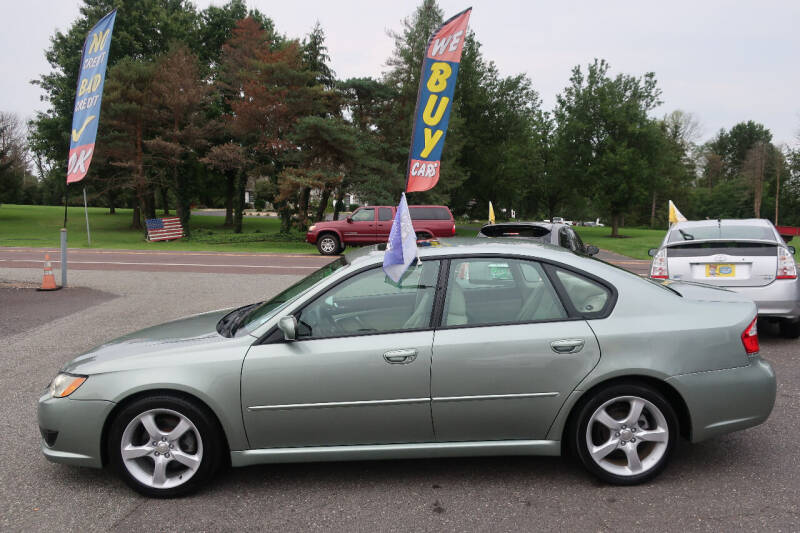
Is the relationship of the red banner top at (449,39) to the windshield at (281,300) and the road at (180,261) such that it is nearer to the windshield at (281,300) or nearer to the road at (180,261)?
the road at (180,261)

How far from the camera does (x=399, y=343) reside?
3.46 m

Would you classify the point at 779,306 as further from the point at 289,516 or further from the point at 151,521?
the point at 151,521

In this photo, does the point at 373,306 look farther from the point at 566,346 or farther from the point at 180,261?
the point at 180,261

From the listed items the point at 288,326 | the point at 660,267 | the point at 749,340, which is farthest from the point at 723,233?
the point at 288,326

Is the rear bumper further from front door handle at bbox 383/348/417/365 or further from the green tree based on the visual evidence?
the green tree

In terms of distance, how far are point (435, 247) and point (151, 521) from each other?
7.43 feet

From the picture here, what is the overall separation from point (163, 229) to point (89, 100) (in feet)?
53.0

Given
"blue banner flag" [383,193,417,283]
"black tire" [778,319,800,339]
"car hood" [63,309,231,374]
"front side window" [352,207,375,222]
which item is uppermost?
"front side window" [352,207,375,222]

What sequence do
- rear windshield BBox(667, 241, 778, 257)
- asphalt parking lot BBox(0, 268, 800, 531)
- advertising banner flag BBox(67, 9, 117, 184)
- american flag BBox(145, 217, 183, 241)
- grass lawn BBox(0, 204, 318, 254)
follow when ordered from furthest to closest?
american flag BBox(145, 217, 183, 241), grass lawn BBox(0, 204, 318, 254), advertising banner flag BBox(67, 9, 117, 184), rear windshield BBox(667, 241, 778, 257), asphalt parking lot BBox(0, 268, 800, 531)

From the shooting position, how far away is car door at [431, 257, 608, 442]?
3434 millimetres

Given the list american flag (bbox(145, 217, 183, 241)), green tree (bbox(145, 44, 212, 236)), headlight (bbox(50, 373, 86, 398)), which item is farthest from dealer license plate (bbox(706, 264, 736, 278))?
green tree (bbox(145, 44, 212, 236))

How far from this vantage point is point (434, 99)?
1537 centimetres

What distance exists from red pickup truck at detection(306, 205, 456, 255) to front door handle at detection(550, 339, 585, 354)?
19.1m

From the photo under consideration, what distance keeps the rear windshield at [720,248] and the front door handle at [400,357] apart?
5.22m
